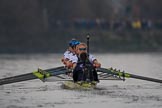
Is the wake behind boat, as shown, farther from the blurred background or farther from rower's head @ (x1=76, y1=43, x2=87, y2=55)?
the blurred background

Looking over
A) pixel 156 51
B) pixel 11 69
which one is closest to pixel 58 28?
pixel 156 51

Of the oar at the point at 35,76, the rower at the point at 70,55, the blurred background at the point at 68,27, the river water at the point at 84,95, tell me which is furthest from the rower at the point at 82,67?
the blurred background at the point at 68,27

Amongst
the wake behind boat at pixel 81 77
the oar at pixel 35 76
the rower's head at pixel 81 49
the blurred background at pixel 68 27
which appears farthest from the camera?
the blurred background at pixel 68 27

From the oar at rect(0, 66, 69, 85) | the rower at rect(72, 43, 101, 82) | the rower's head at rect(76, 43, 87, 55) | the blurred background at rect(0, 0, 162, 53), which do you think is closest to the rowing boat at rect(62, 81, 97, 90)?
the rower at rect(72, 43, 101, 82)

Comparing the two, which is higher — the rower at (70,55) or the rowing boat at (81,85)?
the rower at (70,55)

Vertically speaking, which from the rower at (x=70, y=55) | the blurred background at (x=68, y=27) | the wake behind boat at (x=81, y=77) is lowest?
the wake behind boat at (x=81, y=77)

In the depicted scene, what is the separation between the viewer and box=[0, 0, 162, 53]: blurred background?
242 feet

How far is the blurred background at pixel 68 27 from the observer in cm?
7385

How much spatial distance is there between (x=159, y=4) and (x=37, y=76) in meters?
63.5

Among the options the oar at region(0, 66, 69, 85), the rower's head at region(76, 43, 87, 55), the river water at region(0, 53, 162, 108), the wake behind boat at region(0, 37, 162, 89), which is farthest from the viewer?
the rower's head at region(76, 43, 87, 55)

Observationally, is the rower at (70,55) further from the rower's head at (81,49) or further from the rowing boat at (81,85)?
the rowing boat at (81,85)

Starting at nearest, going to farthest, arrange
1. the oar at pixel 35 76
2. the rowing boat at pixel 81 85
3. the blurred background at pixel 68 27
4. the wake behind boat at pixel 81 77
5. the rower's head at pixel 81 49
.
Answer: the rowing boat at pixel 81 85, the wake behind boat at pixel 81 77, the oar at pixel 35 76, the rower's head at pixel 81 49, the blurred background at pixel 68 27

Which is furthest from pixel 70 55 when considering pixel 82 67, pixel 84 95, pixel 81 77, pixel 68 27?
pixel 68 27

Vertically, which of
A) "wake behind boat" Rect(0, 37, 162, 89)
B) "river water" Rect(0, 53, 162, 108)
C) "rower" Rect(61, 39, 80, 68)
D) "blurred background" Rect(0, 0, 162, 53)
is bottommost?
"river water" Rect(0, 53, 162, 108)
